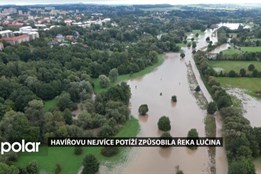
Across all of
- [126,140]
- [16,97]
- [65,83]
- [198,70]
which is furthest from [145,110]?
[198,70]

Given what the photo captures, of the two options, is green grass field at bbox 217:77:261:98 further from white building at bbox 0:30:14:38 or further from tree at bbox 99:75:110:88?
white building at bbox 0:30:14:38

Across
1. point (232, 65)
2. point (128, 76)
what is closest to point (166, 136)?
point (128, 76)

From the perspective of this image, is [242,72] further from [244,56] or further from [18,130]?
[18,130]

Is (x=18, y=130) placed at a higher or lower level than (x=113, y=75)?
lower

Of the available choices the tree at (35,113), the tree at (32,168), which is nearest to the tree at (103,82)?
the tree at (35,113)

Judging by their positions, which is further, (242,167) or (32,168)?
(32,168)

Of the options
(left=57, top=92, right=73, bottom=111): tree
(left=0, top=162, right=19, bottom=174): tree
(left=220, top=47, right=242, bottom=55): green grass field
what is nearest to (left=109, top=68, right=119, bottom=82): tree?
(left=57, top=92, right=73, bottom=111): tree

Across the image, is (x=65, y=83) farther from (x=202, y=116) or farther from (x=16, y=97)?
(x=202, y=116)
